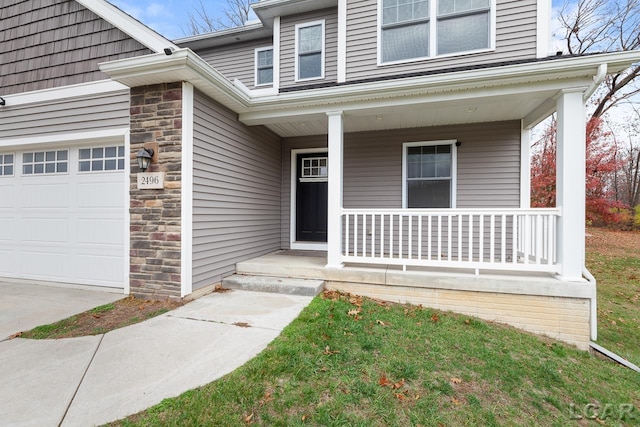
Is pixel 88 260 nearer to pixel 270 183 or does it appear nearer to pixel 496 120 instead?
pixel 270 183

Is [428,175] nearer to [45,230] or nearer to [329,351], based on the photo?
[329,351]

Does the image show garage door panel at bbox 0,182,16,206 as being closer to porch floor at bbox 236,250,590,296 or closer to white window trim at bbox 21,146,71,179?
white window trim at bbox 21,146,71,179

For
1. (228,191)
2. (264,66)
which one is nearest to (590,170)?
(264,66)

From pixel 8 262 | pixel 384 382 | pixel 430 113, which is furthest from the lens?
pixel 8 262

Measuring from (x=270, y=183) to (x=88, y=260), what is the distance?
11.2ft

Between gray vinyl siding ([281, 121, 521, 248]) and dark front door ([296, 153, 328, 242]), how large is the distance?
0.26 meters

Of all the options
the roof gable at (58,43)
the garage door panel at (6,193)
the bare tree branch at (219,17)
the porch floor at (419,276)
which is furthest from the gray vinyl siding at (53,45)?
the bare tree branch at (219,17)

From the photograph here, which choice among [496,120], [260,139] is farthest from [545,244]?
[260,139]

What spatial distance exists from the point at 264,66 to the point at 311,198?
3.89 metres

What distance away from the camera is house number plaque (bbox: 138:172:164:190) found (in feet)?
13.5

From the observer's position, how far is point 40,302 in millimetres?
4129

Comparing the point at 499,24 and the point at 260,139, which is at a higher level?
the point at 499,24

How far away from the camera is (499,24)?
5.10m

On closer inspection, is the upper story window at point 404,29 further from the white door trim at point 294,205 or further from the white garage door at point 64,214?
the white garage door at point 64,214
